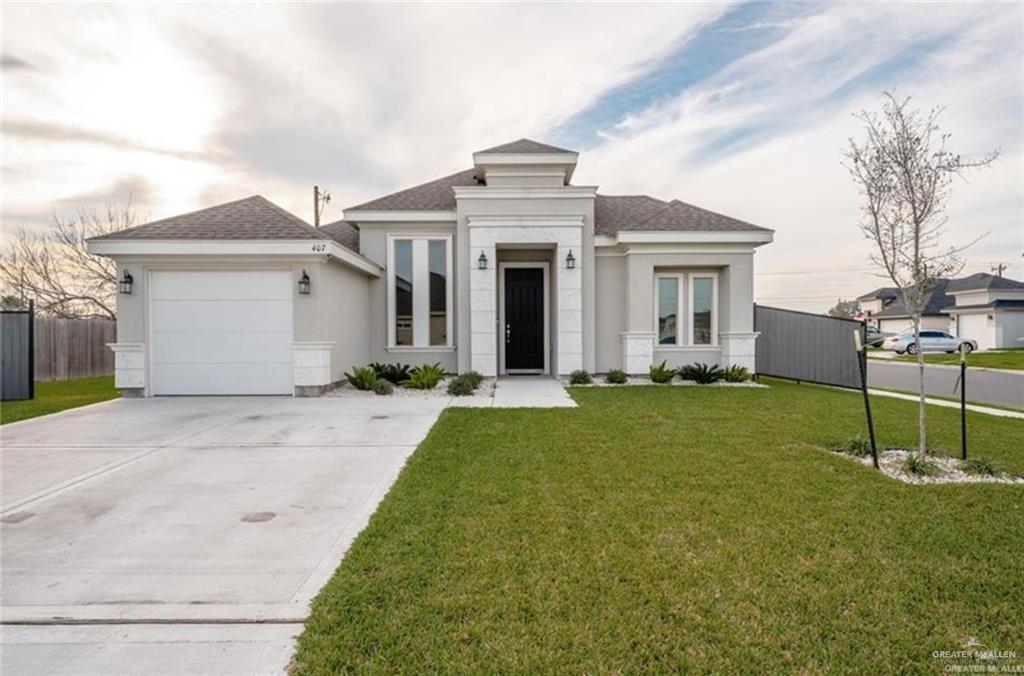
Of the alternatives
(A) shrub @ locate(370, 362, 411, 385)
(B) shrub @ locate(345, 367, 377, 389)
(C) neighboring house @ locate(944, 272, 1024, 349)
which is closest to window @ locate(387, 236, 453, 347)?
(A) shrub @ locate(370, 362, 411, 385)

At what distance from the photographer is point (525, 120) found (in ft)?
46.9

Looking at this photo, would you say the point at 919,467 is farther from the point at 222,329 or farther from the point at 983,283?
the point at 983,283

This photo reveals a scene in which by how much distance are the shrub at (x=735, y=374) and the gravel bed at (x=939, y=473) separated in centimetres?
607

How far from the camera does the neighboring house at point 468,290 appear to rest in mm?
9570

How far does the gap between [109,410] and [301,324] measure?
11.0 feet

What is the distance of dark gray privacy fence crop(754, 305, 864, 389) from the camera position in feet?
38.4

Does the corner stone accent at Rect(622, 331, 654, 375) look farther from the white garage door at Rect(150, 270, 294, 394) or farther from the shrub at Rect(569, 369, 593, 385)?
the white garage door at Rect(150, 270, 294, 394)

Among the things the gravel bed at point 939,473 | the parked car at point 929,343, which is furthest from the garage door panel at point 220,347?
the parked car at point 929,343

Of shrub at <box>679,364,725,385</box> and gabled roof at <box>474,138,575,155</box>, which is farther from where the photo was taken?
gabled roof at <box>474,138,575,155</box>

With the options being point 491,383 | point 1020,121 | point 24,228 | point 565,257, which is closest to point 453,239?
point 565,257

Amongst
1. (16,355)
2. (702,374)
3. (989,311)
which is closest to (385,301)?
(16,355)

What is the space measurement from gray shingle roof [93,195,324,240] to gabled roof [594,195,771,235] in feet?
22.8

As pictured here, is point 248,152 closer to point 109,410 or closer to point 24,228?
point 109,410

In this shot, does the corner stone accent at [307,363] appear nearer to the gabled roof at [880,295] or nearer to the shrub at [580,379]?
the shrub at [580,379]
